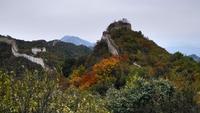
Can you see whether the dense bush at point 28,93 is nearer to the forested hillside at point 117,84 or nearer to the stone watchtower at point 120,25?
the forested hillside at point 117,84

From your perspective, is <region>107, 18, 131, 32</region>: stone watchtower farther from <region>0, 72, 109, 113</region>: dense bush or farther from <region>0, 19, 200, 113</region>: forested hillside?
<region>0, 72, 109, 113</region>: dense bush

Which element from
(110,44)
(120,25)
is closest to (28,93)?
(110,44)

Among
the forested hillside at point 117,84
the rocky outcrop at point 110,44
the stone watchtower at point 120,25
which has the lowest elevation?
the forested hillside at point 117,84

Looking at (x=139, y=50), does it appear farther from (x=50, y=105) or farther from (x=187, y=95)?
(x=50, y=105)

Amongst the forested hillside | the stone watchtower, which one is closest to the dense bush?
Result: the forested hillside

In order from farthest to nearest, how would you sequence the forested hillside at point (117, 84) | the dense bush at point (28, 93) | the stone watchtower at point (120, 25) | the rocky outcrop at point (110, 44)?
the stone watchtower at point (120, 25) < the rocky outcrop at point (110, 44) < the forested hillside at point (117, 84) < the dense bush at point (28, 93)

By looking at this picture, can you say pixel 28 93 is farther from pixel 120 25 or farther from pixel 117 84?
pixel 120 25

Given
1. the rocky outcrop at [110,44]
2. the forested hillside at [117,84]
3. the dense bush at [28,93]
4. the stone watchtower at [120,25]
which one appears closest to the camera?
the dense bush at [28,93]

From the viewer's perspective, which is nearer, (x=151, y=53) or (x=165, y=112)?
(x=165, y=112)

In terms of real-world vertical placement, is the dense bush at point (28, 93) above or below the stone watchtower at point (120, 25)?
below

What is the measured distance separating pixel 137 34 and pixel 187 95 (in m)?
60.1

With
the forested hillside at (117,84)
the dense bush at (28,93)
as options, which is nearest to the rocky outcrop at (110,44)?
the forested hillside at (117,84)

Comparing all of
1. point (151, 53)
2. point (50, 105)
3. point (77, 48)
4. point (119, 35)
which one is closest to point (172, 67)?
point (151, 53)

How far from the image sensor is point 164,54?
3533 inches
